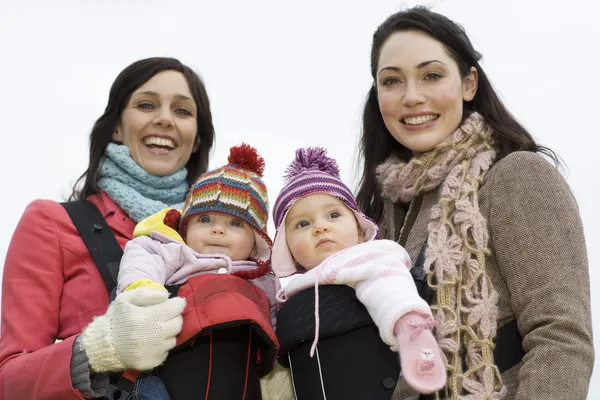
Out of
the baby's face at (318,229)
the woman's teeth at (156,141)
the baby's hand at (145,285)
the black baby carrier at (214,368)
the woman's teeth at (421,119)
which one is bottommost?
the black baby carrier at (214,368)

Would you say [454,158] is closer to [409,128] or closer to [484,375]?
[409,128]

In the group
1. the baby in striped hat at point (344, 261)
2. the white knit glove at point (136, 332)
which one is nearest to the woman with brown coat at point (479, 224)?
the baby in striped hat at point (344, 261)

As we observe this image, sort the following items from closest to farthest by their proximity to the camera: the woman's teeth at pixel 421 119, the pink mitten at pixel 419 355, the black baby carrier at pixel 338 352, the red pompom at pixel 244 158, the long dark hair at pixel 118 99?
the pink mitten at pixel 419 355, the black baby carrier at pixel 338 352, the woman's teeth at pixel 421 119, the red pompom at pixel 244 158, the long dark hair at pixel 118 99

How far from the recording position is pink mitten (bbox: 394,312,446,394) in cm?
221

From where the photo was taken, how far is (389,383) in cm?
246

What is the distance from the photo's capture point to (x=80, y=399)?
2.56m

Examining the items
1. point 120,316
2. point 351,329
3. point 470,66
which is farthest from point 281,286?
point 470,66

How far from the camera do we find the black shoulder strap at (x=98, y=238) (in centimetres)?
308

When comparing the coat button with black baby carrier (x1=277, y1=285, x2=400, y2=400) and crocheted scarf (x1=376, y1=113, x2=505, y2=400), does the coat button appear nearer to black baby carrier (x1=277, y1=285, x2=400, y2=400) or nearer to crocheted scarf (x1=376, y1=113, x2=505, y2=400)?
black baby carrier (x1=277, y1=285, x2=400, y2=400)

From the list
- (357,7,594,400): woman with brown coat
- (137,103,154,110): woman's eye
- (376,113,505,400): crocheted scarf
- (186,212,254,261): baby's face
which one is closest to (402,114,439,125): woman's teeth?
(357,7,594,400): woman with brown coat

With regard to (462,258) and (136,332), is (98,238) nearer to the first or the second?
(136,332)

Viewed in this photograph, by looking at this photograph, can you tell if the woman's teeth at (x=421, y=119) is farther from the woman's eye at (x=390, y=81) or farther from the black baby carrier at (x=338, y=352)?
the black baby carrier at (x=338, y=352)

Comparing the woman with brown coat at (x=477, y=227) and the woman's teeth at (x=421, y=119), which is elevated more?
the woman's teeth at (x=421, y=119)

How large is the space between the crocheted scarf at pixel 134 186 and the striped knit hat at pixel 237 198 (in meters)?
0.32
